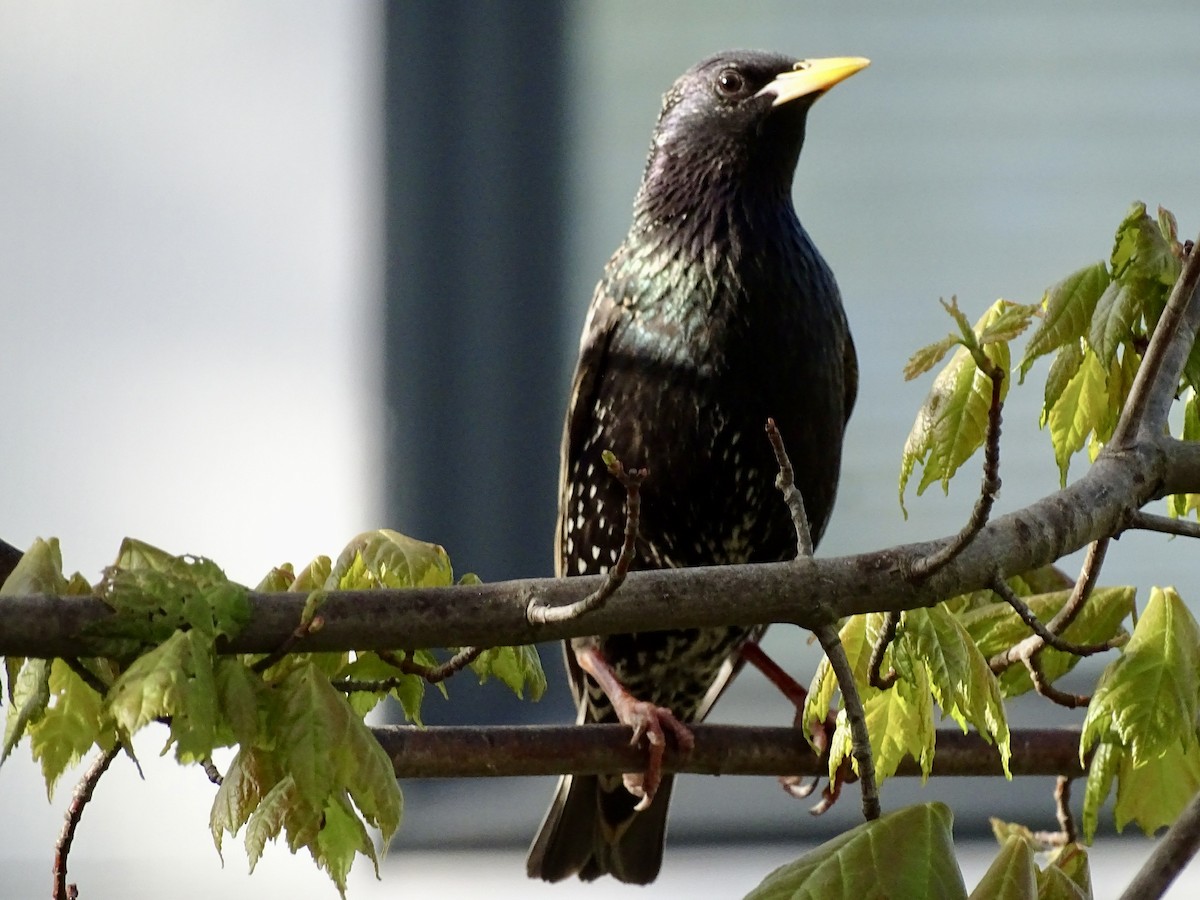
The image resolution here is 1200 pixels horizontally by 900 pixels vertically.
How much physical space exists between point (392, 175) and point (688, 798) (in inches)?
52.1

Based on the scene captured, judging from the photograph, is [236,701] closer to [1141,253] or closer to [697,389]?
[1141,253]

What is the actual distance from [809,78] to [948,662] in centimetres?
101

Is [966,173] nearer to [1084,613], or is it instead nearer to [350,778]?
[1084,613]

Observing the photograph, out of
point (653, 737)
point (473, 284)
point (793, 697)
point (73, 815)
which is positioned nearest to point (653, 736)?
point (653, 737)

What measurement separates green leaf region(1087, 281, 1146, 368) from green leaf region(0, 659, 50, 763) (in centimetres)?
70

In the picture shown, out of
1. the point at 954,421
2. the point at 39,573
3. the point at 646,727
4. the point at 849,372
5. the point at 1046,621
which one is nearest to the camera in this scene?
the point at 39,573

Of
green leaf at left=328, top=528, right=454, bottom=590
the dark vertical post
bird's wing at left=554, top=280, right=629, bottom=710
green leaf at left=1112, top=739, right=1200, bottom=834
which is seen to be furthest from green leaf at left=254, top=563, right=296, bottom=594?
the dark vertical post

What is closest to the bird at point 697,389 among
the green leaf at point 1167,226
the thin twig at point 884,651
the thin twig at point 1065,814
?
the thin twig at point 1065,814

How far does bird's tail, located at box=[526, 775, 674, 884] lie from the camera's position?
193 centimetres

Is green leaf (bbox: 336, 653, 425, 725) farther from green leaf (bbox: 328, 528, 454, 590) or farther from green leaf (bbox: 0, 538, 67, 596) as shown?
green leaf (bbox: 0, 538, 67, 596)

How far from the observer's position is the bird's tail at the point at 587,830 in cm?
193

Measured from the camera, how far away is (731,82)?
1.92 meters

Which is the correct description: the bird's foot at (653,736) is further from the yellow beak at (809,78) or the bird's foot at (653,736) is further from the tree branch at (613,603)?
the yellow beak at (809,78)

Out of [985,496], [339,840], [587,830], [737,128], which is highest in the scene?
[737,128]
